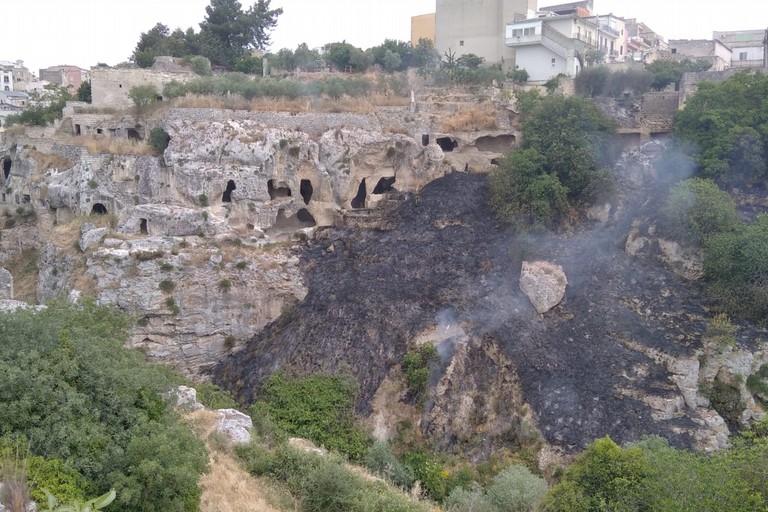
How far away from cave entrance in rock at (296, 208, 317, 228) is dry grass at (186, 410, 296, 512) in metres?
13.1

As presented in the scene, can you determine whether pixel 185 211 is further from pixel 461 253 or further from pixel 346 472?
pixel 346 472

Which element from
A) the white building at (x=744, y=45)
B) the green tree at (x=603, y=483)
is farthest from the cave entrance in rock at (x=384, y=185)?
the white building at (x=744, y=45)

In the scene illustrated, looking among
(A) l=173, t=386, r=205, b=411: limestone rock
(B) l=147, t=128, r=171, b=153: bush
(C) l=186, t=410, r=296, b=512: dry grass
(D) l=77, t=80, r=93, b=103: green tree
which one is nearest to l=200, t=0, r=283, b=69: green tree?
(D) l=77, t=80, r=93, b=103: green tree

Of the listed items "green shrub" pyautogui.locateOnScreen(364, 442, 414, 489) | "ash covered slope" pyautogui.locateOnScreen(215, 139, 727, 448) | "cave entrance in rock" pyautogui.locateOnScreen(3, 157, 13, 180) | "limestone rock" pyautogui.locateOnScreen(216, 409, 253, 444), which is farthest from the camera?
"cave entrance in rock" pyautogui.locateOnScreen(3, 157, 13, 180)

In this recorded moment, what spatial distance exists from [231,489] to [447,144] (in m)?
19.4

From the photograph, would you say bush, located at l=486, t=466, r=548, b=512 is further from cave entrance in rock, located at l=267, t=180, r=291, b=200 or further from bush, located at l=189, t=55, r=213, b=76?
bush, located at l=189, t=55, r=213, b=76

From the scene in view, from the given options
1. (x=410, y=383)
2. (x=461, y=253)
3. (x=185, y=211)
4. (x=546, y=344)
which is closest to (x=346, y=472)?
(x=410, y=383)

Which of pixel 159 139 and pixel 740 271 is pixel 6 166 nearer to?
pixel 159 139

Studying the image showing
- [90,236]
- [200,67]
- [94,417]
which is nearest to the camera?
[94,417]

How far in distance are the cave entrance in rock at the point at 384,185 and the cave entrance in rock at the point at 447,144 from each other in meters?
2.63

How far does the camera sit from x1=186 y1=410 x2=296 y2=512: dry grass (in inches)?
504

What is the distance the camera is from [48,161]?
94.0 feet

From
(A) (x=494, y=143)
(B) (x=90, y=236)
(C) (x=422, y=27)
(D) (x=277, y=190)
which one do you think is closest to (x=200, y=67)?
(D) (x=277, y=190)

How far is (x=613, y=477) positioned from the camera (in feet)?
50.0
